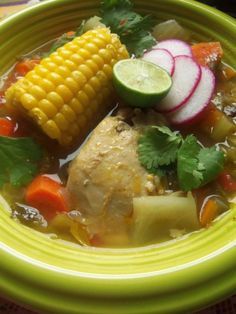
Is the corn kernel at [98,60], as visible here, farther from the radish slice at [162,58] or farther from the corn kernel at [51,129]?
the corn kernel at [51,129]

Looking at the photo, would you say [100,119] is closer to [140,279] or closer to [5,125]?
[5,125]

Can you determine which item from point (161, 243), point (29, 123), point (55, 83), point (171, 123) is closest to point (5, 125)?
point (29, 123)

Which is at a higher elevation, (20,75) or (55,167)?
(20,75)

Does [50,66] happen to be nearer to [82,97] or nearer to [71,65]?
[71,65]

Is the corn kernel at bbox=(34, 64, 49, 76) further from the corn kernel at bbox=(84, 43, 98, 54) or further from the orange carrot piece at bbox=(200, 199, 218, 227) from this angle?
the orange carrot piece at bbox=(200, 199, 218, 227)

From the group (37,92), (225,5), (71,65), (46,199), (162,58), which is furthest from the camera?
(225,5)

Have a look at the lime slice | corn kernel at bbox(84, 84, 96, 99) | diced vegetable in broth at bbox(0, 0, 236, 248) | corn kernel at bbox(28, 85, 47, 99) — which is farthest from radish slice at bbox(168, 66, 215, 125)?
corn kernel at bbox(28, 85, 47, 99)

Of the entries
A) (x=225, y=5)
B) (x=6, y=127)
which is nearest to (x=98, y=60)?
(x=6, y=127)
